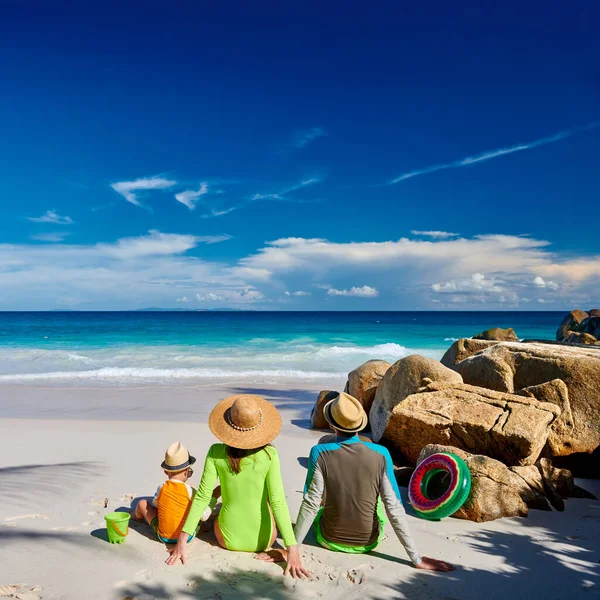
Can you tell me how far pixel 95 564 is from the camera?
411 cm

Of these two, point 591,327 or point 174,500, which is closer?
point 174,500

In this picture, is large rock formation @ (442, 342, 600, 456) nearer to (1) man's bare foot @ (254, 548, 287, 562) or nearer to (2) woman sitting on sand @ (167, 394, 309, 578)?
(1) man's bare foot @ (254, 548, 287, 562)

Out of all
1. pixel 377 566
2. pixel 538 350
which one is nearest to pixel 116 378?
pixel 538 350

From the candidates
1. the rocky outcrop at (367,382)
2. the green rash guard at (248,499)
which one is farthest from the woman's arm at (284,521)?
the rocky outcrop at (367,382)

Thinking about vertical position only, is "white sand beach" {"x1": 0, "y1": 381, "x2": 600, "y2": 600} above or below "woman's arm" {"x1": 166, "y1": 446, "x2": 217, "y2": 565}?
below

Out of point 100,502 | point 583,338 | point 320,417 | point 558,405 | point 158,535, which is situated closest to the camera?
point 158,535

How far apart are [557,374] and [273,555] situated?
5347 millimetres

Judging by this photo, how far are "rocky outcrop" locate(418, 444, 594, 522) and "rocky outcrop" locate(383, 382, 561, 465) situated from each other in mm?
304

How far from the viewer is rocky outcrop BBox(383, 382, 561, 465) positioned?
6.11m

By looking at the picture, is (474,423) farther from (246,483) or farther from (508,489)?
(246,483)

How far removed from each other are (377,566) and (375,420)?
4387 mm

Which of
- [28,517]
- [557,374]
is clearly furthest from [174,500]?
[557,374]

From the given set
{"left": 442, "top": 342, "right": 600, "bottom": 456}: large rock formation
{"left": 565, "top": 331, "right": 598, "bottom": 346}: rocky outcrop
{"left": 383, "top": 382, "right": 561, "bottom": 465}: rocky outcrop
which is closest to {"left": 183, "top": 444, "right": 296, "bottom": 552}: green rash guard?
{"left": 383, "top": 382, "right": 561, "bottom": 465}: rocky outcrop

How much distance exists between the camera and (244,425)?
13.2 ft
